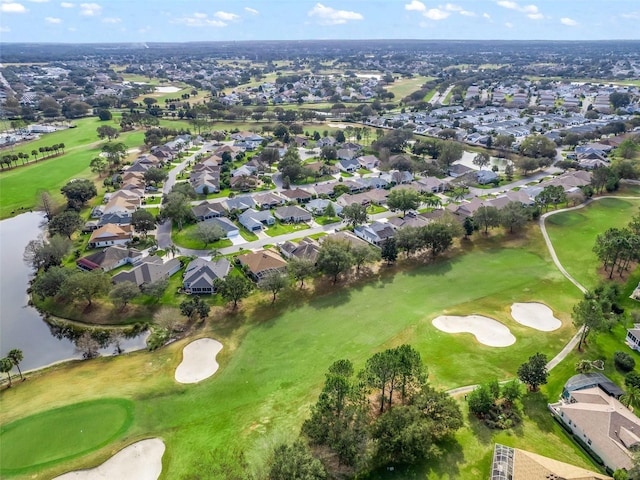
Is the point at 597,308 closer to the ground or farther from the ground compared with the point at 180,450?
farther from the ground

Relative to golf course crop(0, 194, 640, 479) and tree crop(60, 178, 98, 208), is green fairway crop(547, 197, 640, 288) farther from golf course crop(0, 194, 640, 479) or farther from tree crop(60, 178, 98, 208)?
tree crop(60, 178, 98, 208)

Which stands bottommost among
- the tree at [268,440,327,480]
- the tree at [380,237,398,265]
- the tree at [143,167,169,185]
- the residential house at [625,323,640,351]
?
the residential house at [625,323,640,351]

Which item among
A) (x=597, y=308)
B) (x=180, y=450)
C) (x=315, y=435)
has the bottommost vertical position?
(x=180, y=450)

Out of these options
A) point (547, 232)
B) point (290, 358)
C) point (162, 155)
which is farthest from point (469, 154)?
point (290, 358)

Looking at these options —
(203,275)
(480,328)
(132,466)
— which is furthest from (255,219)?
(132,466)

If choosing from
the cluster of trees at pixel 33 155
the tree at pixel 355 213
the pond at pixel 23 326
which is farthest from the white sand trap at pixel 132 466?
the cluster of trees at pixel 33 155

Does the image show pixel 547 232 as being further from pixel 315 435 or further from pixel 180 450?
pixel 180 450

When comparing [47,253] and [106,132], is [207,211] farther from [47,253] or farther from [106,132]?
[106,132]

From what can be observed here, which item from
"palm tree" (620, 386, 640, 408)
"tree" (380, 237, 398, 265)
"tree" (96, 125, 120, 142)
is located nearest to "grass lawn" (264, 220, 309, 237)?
"tree" (380, 237, 398, 265)
